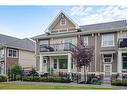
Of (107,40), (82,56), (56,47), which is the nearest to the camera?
(82,56)

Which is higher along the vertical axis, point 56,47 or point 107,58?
point 56,47

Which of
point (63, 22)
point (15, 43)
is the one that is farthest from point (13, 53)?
point (63, 22)

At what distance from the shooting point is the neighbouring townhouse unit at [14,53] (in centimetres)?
2794

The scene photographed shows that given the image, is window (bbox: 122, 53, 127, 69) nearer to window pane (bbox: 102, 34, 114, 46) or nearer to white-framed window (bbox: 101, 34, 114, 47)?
white-framed window (bbox: 101, 34, 114, 47)

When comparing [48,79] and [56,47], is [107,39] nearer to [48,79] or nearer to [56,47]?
[56,47]

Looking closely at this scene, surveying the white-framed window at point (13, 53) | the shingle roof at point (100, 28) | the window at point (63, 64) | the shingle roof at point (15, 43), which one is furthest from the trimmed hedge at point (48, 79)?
the shingle roof at point (15, 43)

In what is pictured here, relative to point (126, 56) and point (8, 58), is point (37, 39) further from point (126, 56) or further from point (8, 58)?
point (126, 56)

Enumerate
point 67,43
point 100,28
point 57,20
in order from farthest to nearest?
point 57,20
point 67,43
point 100,28

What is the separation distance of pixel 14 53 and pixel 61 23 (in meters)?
7.99

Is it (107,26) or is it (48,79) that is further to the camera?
(107,26)

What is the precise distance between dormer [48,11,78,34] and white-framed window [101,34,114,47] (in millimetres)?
3169

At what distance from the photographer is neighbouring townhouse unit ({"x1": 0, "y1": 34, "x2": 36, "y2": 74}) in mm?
27938

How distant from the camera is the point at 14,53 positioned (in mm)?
29234

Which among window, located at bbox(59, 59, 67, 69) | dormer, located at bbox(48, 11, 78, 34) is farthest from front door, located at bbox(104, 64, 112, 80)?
dormer, located at bbox(48, 11, 78, 34)
